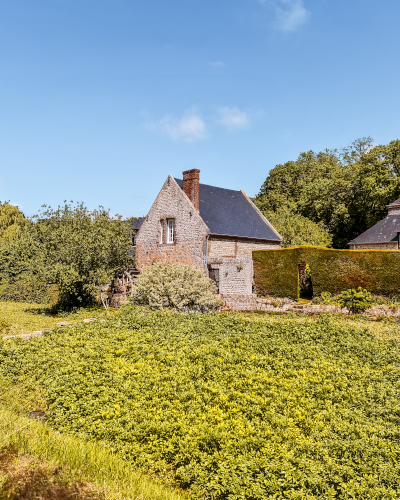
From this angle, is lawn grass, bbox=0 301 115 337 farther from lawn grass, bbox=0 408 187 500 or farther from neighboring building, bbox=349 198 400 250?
neighboring building, bbox=349 198 400 250

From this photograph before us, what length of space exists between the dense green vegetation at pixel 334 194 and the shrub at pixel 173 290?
16.1m

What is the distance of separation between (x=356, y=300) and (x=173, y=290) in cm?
849

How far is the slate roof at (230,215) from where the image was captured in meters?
23.2

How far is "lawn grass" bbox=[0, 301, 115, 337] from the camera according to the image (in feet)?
43.9

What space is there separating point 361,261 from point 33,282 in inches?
801

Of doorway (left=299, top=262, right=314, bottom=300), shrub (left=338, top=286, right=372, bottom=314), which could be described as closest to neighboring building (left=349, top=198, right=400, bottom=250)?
doorway (left=299, top=262, right=314, bottom=300)

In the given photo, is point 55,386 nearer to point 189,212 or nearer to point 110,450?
point 110,450

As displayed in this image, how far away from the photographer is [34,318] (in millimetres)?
16469

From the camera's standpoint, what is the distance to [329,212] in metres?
43.7

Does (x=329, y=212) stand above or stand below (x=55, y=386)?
above

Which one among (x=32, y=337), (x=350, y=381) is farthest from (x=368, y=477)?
(x=32, y=337)

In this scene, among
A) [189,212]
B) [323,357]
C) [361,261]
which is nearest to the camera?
[323,357]

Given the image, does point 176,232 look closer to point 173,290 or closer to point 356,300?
point 173,290

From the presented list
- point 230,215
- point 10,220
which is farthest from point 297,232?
point 10,220
